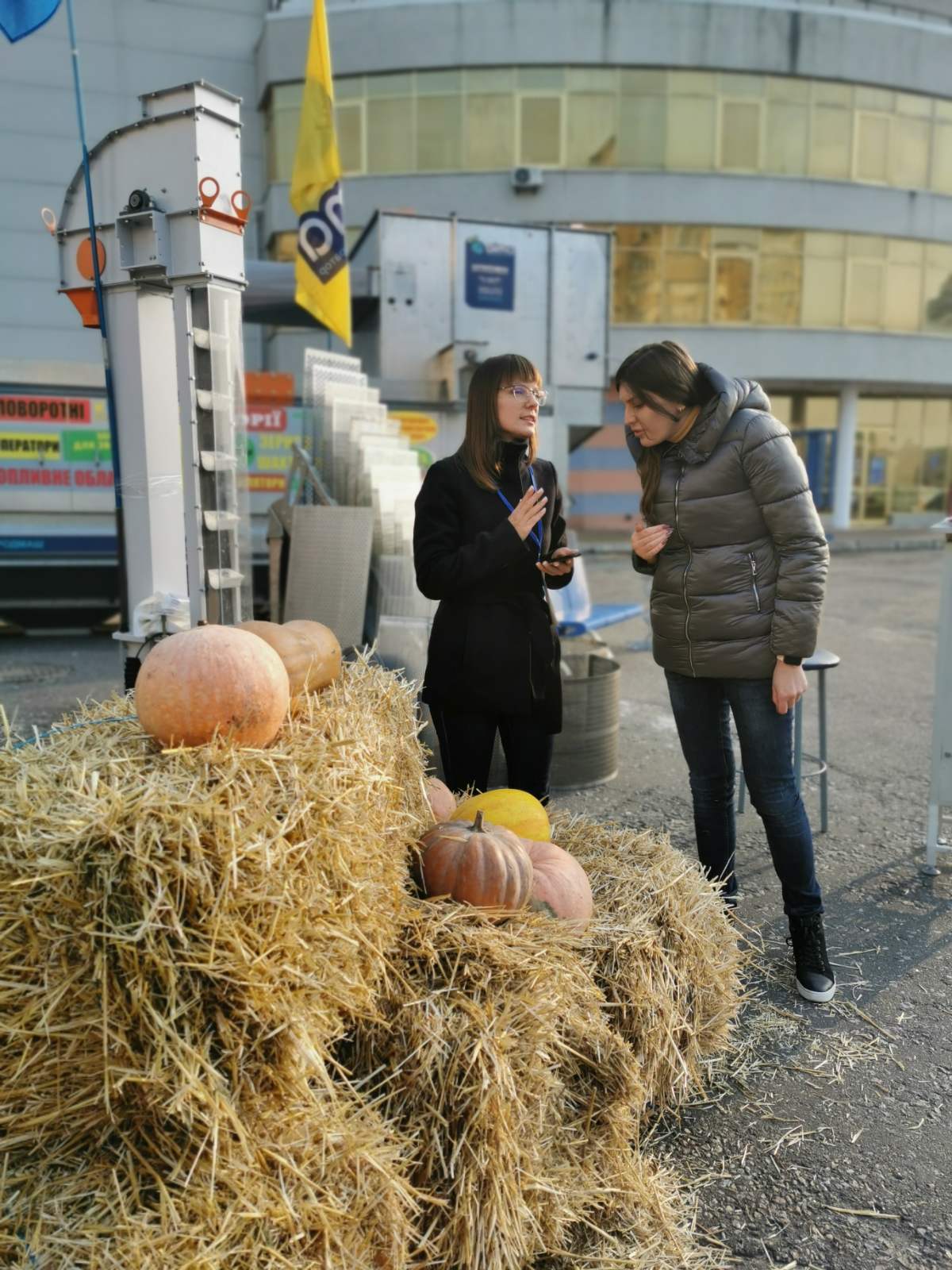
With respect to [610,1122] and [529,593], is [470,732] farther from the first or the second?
[610,1122]

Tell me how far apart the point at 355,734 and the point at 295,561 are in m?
3.81

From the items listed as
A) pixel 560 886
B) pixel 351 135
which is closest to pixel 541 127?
pixel 351 135

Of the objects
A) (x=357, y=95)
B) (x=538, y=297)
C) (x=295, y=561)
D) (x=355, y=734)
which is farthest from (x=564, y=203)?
(x=355, y=734)

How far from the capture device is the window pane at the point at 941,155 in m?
26.2

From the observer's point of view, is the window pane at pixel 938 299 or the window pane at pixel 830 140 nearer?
the window pane at pixel 830 140

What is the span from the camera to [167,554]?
423cm

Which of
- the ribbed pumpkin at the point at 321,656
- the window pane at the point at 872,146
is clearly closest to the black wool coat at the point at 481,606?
the ribbed pumpkin at the point at 321,656

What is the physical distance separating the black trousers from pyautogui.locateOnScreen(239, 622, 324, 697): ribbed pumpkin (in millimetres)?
788

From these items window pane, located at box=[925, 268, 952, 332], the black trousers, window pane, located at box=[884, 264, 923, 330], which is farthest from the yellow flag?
window pane, located at box=[925, 268, 952, 332]

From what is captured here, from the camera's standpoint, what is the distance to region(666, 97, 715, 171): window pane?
24.2 m

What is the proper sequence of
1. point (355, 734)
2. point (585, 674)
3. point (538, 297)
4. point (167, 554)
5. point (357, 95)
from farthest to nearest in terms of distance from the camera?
1. point (357, 95)
2. point (538, 297)
3. point (585, 674)
4. point (167, 554)
5. point (355, 734)

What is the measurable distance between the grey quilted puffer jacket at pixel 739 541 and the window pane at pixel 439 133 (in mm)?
23855

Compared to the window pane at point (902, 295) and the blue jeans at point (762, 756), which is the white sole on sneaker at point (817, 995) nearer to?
the blue jeans at point (762, 756)

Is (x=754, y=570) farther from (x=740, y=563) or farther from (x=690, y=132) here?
(x=690, y=132)
